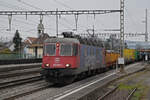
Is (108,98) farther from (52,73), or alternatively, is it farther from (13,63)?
(13,63)

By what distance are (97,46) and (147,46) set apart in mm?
44478

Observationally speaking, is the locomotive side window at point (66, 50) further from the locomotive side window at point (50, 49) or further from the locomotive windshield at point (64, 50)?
the locomotive side window at point (50, 49)

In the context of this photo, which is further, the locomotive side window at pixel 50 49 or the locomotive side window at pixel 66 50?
the locomotive side window at pixel 50 49

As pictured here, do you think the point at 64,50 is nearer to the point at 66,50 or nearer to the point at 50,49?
the point at 66,50

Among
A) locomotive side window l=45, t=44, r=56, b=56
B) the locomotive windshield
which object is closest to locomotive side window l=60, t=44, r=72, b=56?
the locomotive windshield

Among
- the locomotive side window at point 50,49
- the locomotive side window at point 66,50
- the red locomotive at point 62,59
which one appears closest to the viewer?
the red locomotive at point 62,59

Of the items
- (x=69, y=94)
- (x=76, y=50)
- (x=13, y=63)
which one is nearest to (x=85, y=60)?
(x=76, y=50)

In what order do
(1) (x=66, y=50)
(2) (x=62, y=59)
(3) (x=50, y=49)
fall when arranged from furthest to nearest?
(3) (x=50, y=49)
(1) (x=66, y=50)
(2) (x=62, y=59)

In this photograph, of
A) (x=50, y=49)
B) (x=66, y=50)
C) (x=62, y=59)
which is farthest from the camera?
(x=50, y=49)

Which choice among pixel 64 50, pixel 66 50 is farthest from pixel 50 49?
pixel 66 50

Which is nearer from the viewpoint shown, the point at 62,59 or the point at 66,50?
the point at 62,59

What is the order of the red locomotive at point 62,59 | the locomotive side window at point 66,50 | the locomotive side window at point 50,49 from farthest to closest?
the locomotive side window at point 50,49 < the locomotive side window at point 66,50 < the red locomotive at point 62,59

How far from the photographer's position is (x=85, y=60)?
18641mm

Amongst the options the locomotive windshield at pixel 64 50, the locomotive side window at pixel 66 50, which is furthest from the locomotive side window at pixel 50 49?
the locomotive side window at pixel 66 50
